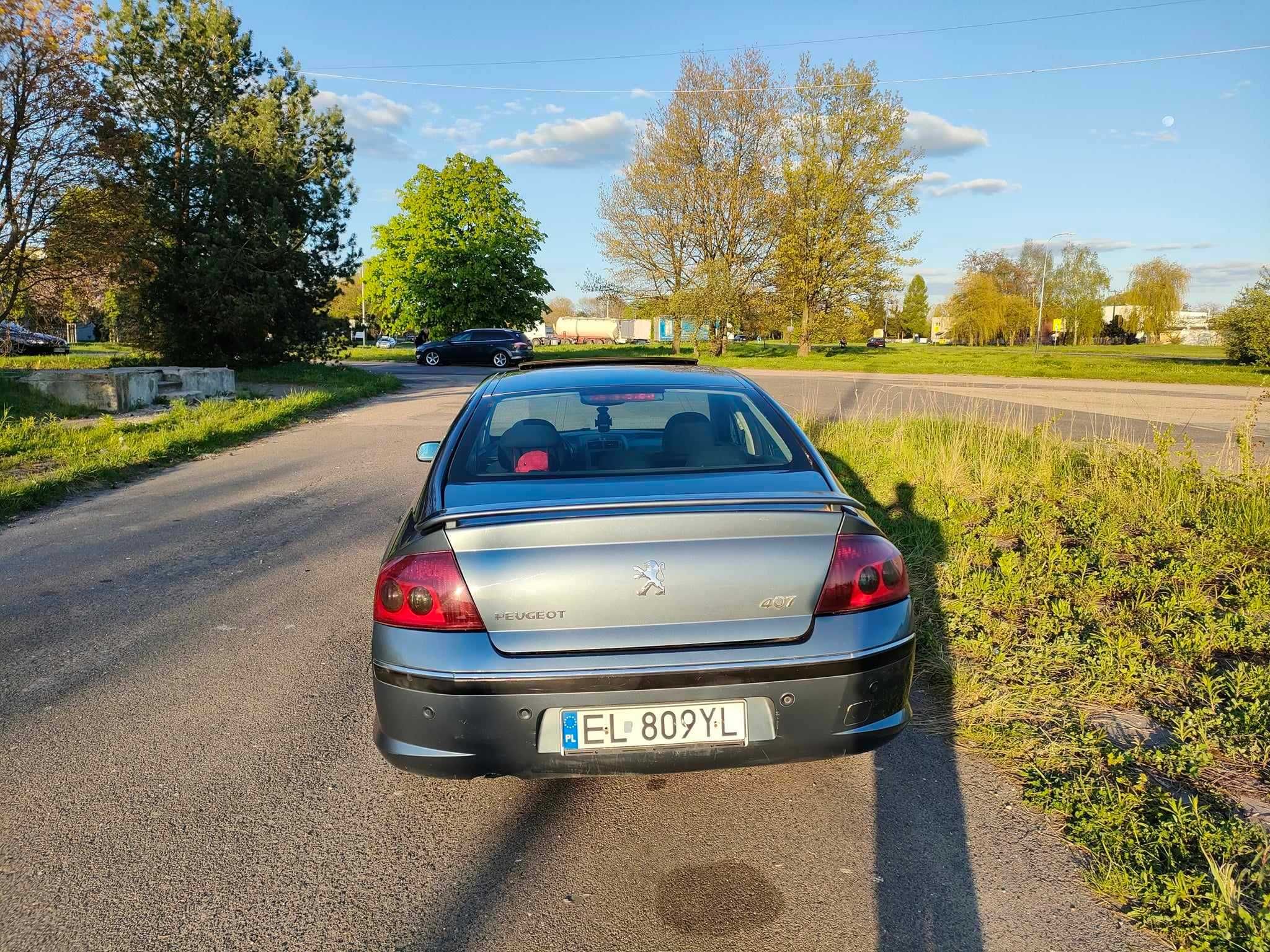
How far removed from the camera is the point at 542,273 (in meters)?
45.4

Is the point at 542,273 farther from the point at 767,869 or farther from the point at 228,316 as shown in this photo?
the point at 767,869

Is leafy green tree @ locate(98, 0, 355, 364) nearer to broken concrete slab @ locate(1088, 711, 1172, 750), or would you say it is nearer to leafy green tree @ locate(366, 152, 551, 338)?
broken concrete slab @ locate(1088, 711, 1172, 750)

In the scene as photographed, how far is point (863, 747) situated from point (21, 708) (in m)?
A: 3.46

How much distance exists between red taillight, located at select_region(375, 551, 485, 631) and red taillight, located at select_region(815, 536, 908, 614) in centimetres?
104

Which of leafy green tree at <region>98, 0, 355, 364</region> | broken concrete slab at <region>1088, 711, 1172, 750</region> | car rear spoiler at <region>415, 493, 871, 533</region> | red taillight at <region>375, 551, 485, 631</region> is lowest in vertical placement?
broken concrete slab at <region>1088, 711, 1172, 750</region>

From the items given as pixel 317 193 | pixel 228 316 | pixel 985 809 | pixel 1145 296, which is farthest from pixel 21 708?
pixel 1145 296

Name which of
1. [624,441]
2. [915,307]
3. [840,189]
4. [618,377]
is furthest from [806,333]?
[915,307]

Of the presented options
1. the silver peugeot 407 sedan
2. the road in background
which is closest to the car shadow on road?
the silver peugeot 407 sedan

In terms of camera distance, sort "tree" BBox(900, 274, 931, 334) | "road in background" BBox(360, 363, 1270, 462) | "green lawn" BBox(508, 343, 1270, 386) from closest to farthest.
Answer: "road in background" BBox(360, 363, 1270, 462) → "green lawn" BBox(508, 343, 1270, 386) → "tree" BBox(900, 274, 931, 334)

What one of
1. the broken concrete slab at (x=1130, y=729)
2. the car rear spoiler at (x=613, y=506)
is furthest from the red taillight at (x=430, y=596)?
the broken concrete slab at (x=1130, y=729)

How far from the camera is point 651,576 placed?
2.46 m

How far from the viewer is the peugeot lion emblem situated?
246cm

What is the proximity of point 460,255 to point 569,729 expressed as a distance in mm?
43979

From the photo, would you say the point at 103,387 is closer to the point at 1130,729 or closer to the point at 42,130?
the point at 42,130
